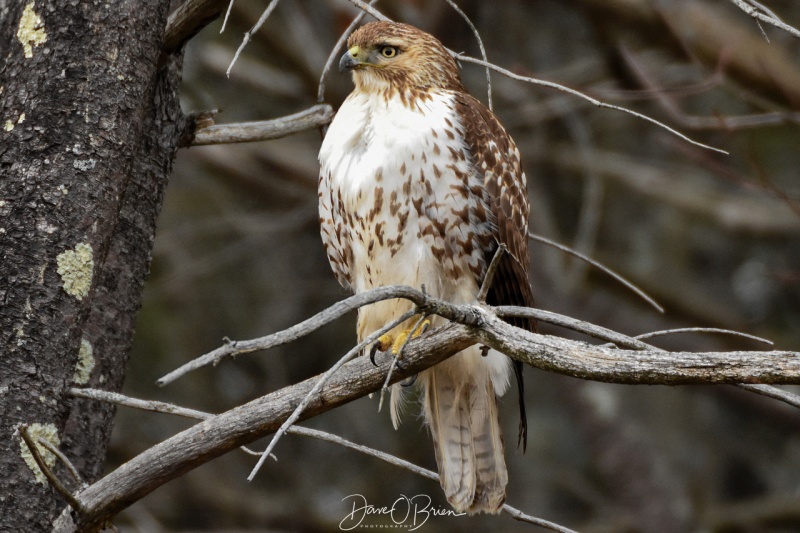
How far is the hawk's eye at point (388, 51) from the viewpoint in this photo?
3508 mm

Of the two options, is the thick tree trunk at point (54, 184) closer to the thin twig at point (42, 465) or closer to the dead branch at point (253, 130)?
the thin twig at point (42, 465)

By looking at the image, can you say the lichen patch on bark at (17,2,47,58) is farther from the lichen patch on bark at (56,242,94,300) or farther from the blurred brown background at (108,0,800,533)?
the blurred brown background at (108,0,800,533)

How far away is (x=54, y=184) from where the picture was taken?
2.34 metres

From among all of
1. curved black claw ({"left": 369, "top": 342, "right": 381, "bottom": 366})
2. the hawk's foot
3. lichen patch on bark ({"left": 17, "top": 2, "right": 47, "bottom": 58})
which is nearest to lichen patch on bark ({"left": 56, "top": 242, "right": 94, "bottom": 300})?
lichen patch on bark ({"left": 17, "top": 2, "right": 47, "bottom": 58})

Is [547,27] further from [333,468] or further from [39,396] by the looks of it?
[39,396]

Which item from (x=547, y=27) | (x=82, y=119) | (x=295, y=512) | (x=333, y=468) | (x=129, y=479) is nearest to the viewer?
(x=129, y=479)

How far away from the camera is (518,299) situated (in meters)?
3.44

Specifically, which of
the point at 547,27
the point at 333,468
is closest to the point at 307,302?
the point at 333,468

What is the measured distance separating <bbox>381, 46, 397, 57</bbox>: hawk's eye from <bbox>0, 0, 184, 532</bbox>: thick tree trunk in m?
1.11

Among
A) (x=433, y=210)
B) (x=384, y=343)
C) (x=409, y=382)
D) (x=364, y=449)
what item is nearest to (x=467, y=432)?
(x=409, y=382)

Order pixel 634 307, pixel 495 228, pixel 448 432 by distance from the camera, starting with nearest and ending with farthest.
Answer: pixel 495 228
pixel 448 432
pixel 634 307

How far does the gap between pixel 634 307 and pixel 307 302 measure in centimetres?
227

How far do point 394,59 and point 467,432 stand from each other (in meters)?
1.27

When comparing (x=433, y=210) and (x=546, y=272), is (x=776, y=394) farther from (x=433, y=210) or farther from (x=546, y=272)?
(x=546, y=272)
